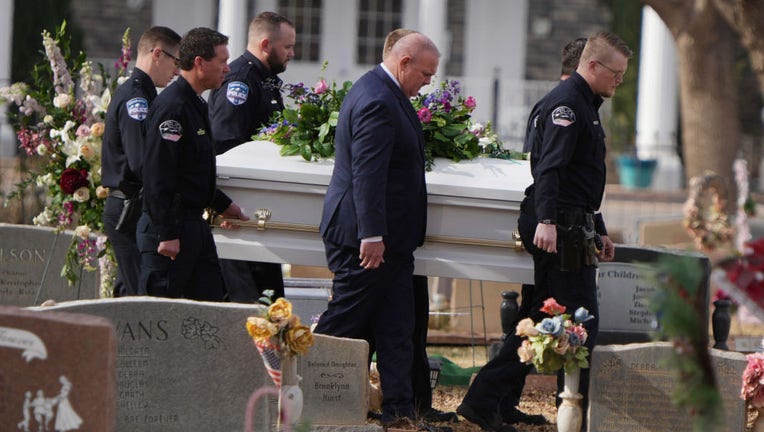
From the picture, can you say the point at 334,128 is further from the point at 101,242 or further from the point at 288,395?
the point at 288,395

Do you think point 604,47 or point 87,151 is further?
point 87,151

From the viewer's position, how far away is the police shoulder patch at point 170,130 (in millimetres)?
5316

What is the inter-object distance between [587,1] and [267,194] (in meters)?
15.4

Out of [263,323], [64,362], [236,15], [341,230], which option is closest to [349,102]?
[341,230]

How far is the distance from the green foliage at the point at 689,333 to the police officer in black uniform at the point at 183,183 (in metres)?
2.66

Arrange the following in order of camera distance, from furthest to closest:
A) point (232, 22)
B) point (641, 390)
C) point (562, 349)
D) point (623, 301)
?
point (232, 22) < point (623, 301) < point (641, 390) < point (562, 349)

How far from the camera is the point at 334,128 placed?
6.16 metres

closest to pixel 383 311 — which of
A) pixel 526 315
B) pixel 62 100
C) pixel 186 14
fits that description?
pixel 526 315

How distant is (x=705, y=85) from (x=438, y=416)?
8.39 meters

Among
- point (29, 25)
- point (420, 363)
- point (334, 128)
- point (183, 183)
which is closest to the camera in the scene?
point (183, 183)

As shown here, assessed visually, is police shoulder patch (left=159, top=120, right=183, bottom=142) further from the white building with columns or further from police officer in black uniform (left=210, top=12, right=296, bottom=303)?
the white building with columns

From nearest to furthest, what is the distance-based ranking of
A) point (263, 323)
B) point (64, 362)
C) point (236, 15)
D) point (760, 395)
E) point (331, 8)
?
point (64, 362) → point (263, 323) → point (760, 395) → point (236, 15) → point (331, 8)

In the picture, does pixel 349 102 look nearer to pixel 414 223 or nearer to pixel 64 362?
pixel 414 223

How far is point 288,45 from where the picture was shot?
6.75 m
